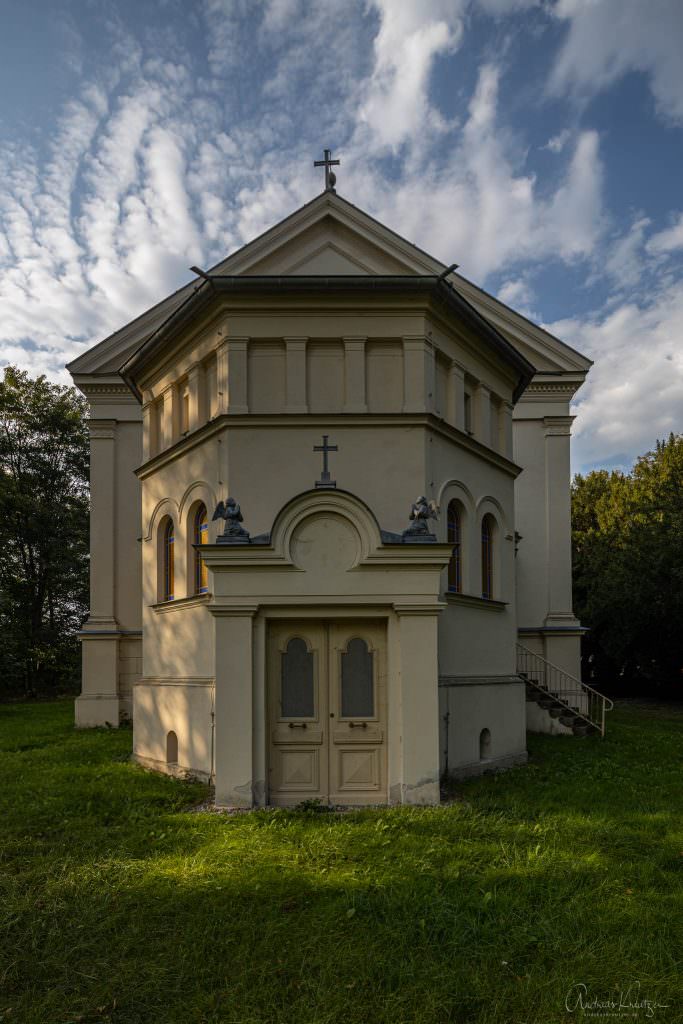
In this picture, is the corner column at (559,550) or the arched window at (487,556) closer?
the arched window at (487,556)

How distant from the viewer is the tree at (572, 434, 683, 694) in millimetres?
27594

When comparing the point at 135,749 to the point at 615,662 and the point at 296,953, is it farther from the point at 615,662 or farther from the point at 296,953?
the point at 615,662

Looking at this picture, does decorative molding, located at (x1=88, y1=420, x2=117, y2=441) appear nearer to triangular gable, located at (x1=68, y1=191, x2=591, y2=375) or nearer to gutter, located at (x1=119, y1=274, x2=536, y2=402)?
triangular gable, located at (x1=68, y1=191, x2=591, y2=375)

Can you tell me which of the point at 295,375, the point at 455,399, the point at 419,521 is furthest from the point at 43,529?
the point at 419,521

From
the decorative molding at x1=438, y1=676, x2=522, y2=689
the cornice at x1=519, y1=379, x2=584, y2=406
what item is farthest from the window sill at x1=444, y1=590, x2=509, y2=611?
the cornice at x1=519, y1=379, x2=584, y2=406

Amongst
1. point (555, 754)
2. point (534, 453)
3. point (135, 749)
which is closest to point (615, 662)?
point (534, 453)

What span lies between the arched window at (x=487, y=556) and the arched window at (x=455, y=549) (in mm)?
992

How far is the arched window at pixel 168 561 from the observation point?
45.9 ft

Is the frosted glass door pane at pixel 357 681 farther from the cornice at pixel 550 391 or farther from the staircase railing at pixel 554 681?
the cornice at pixel 550 391

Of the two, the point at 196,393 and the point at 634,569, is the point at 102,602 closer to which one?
the point at 196,393

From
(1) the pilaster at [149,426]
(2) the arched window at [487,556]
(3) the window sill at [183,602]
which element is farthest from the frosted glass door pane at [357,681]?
(1) the pilaster at [149,426]

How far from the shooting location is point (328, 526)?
416 inches

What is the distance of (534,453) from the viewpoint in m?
21.0

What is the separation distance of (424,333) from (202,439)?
4.03m
